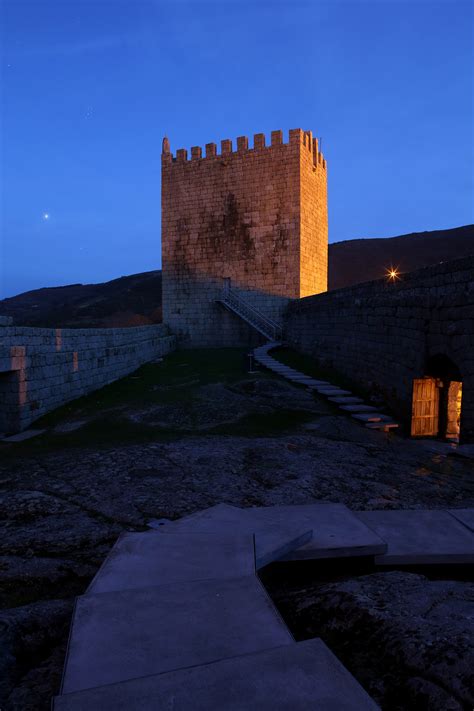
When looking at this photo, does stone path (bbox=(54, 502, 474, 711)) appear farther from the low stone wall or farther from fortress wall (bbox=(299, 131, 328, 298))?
fortress wall (bbox=(299, 131, 328, 298))

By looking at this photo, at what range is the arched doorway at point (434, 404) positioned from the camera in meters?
7.18

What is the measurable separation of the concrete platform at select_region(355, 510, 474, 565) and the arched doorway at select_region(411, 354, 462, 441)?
4371 millimetres

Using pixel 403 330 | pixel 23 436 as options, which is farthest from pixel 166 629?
pixel 403 330

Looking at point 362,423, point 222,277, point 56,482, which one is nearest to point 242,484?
point 56,482

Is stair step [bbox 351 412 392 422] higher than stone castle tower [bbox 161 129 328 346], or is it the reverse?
stone castle tower [bbox 161 129 328 346]

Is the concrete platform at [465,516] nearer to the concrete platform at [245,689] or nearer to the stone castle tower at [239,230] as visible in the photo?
the concrete platform at [245,689]

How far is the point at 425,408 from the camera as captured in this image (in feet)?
24.0

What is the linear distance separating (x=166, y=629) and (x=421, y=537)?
1706 mm

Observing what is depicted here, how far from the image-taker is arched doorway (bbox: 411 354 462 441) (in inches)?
283

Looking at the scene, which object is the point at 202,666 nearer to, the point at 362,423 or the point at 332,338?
the point at 362,423

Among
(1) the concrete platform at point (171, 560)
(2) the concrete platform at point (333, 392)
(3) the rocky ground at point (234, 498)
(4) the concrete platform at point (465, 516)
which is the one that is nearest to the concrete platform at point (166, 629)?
(1) the concrete platform at point (171, 560)

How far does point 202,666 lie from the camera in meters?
1.50

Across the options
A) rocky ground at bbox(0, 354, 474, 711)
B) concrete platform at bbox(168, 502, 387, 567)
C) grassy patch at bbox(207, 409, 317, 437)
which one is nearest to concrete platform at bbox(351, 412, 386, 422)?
rocky ground at bbox(0, 354, 474, 711)

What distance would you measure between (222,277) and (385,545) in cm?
1943
